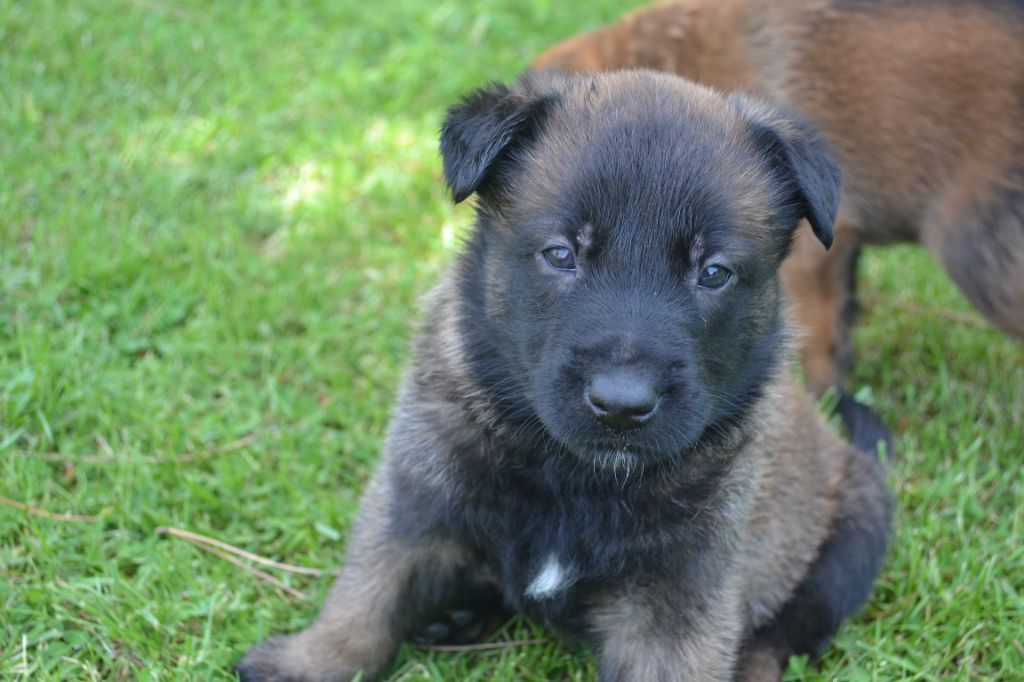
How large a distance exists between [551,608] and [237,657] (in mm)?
794

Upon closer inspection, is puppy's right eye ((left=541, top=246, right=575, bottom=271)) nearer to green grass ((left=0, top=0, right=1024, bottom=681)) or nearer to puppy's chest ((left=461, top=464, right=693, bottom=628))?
puppy's chest ((left=461, top=464, right=693, bottom=628))

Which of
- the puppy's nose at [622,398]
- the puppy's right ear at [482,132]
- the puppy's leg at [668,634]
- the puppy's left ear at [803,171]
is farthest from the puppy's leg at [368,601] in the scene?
the puppy's left ear at [803,171]

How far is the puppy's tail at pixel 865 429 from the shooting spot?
11.8 feet

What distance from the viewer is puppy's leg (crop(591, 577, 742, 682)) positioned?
2.50 meters

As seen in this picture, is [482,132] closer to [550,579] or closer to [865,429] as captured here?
[550,579]

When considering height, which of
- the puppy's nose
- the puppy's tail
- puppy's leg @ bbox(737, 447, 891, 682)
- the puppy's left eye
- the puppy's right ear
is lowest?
the puppy's tail

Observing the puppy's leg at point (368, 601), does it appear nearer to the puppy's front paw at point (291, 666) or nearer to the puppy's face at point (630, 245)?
the puppy's front paw at point (291, 666)

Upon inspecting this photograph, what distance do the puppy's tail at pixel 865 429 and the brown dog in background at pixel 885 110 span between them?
24 mm

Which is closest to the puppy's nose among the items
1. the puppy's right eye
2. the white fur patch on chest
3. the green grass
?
the puppy's right eye

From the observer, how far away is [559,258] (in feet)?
7.72

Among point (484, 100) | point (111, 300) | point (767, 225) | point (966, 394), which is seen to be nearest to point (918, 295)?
point (966, 394)

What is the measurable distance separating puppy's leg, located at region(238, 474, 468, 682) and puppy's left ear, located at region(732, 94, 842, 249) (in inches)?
43.5

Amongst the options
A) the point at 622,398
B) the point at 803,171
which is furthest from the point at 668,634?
the point at 803,171

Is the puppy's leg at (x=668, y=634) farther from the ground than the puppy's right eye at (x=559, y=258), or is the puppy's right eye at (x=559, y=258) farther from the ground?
the puppy's right eye at (x=559, y=258)
